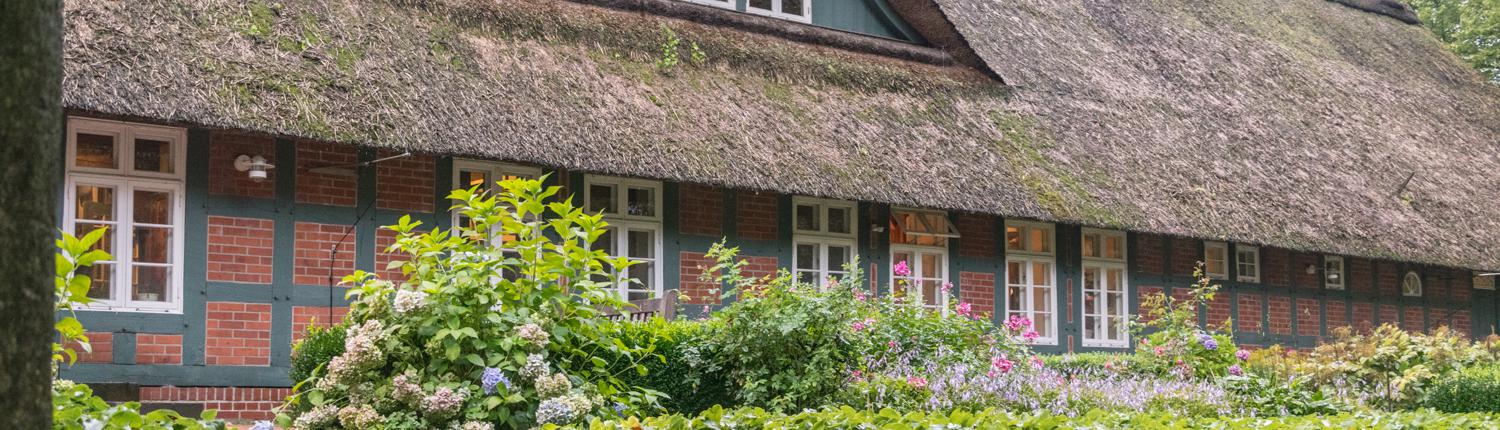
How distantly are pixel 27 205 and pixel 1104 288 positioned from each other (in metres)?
15.7

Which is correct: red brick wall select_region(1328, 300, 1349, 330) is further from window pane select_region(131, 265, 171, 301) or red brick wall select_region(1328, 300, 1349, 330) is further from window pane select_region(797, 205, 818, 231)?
window pane select_region(131, 265, 171, 301)

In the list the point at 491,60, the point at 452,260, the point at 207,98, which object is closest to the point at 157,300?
the point at 207,98

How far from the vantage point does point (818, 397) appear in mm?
8609

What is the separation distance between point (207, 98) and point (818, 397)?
4892 mm

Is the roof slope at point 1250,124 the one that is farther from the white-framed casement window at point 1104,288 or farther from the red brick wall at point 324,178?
the red brick wall at point 324,178

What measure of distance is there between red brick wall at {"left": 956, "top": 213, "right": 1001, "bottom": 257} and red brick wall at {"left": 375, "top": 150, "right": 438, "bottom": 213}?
586 centimetres

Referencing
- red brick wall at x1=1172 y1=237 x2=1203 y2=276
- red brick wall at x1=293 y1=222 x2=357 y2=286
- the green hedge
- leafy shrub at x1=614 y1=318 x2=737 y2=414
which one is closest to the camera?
the green hedge

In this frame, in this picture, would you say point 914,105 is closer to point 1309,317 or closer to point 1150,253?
point 1150,253

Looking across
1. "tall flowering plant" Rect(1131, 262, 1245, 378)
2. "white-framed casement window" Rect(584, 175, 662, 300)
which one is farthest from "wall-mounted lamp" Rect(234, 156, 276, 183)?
"tall flowering plant" Rect(1131, 262, 1245, 378)

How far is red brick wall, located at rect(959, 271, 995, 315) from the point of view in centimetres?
1588

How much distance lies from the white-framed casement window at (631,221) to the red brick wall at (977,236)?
12.4 feet

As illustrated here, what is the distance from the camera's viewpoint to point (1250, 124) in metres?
19.9

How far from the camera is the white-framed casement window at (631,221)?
524 inches

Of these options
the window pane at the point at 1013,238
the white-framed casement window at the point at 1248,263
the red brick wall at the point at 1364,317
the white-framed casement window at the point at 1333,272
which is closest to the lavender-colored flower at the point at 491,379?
the window pane at the point at 1013,238
